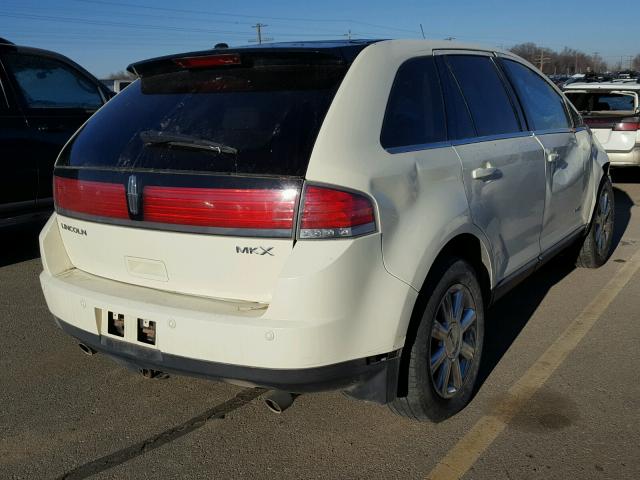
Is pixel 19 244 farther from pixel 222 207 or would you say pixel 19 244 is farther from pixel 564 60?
pixel 564 60

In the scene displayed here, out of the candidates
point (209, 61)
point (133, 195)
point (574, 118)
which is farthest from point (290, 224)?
point (574, 118)

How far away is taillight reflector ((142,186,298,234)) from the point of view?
2.39m

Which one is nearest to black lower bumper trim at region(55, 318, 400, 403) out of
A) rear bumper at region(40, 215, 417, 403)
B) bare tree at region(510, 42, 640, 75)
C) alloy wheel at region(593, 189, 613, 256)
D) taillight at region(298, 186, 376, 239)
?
rear bumper at region(40, 215, 417, 403)

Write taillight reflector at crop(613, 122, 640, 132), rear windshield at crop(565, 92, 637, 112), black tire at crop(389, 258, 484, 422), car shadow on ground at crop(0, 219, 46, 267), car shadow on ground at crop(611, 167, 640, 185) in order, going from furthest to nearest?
car shadow on ground at crop(611, 167, 640, 185)
rear windshield at crop(565, 92, 637, 112)
taillight reflector at crop(613, 122, 640, 132)
car shadow on ground at crop(0, 219, 46, 267)
black tire at crop(389, 258, 484, 422)

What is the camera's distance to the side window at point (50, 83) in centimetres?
586

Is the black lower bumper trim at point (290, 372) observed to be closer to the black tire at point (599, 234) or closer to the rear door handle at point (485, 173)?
the rear door handle at point (485, 173)

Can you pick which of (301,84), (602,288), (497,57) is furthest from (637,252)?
(301,84)

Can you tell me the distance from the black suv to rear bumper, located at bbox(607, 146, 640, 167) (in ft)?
24.4

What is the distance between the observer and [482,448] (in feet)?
9.38

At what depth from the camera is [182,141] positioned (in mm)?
Answer: 2641

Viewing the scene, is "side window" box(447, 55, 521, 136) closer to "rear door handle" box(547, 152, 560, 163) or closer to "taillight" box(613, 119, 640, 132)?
"rear door handle" box(547, 152, 560, 163)

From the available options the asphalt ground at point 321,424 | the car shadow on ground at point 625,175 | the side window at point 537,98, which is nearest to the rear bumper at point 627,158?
the car shadow on ground at point 625,175

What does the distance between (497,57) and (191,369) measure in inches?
107

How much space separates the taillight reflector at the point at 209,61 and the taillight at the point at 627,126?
27.2 ft
